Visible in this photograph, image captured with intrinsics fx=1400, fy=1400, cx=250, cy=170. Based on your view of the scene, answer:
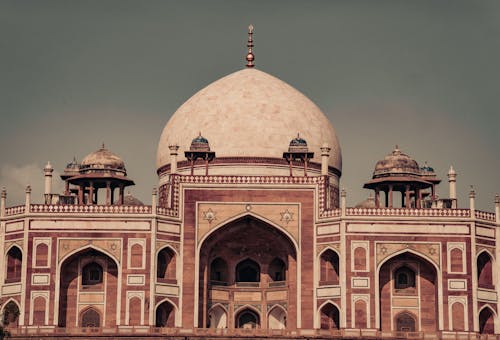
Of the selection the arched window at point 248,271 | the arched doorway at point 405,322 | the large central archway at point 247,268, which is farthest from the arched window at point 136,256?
the arched doorway at point 405,322

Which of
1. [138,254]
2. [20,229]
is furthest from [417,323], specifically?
[20,229]

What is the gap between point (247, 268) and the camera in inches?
2549

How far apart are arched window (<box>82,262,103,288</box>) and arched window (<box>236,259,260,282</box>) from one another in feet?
22.3

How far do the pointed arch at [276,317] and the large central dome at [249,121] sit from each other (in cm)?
743

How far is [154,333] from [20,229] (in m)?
7.77

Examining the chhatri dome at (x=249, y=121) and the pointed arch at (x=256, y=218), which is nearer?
the pointed arch at (x=256, y=218)

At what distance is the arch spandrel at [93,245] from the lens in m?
60.4

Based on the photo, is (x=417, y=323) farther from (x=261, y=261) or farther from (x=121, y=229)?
(x=121, y=229)

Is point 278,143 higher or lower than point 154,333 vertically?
higher

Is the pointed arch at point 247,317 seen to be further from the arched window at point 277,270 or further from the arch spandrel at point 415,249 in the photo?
the arch spandrel at point 415,249

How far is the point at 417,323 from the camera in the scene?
6100 cm

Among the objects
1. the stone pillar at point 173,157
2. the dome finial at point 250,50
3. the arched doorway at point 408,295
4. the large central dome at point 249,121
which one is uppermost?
the dome finial at point 250,50

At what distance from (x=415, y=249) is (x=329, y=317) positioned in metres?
4.79

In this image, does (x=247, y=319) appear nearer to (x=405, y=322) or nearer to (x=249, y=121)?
(x=405, y=322)
